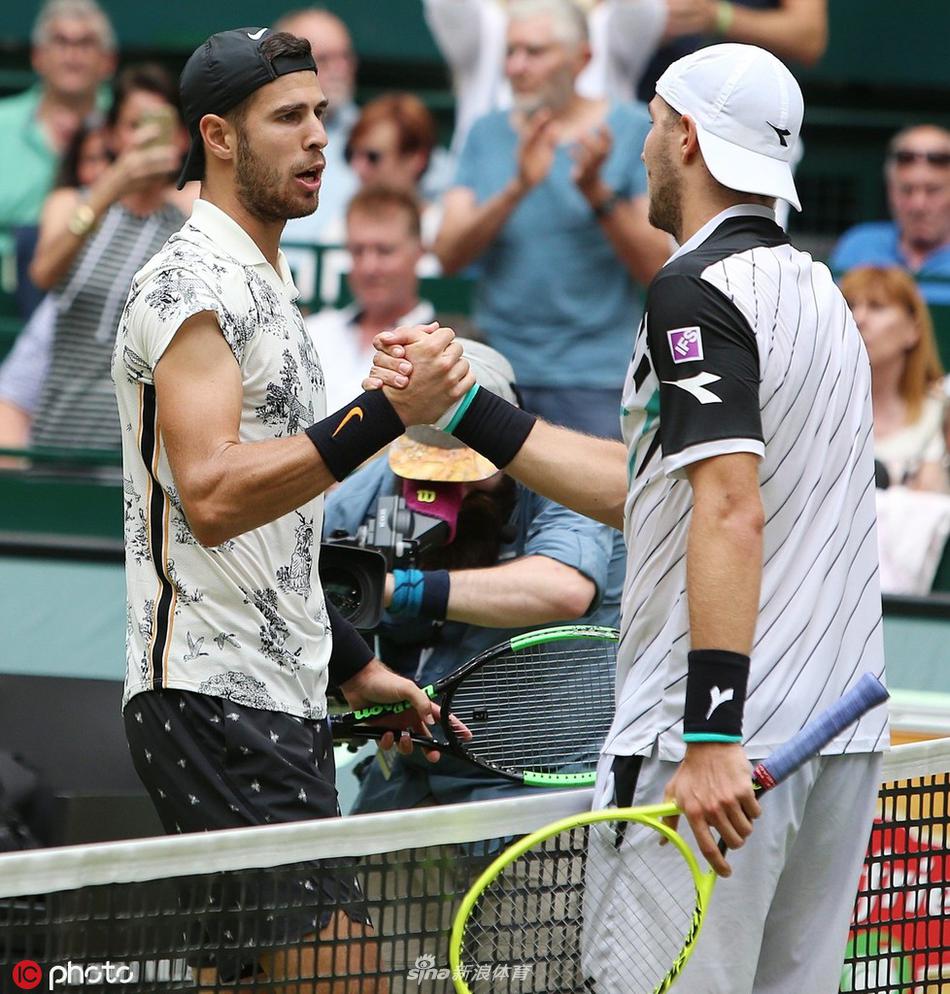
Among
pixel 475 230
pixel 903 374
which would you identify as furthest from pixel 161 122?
pixel 903 374

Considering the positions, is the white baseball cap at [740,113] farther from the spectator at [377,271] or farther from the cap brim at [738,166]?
the spectator at [377,271]

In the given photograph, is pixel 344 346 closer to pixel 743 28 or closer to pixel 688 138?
pixel 743 28

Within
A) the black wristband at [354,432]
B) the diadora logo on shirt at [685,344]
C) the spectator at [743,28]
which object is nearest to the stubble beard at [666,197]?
the diadora logo on shirt at [685,344]

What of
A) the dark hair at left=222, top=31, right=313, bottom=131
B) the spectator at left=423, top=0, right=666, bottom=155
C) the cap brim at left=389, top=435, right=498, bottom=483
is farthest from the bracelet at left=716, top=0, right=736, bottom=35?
the dark hair at left=222, top=31, right=313, bottom=131

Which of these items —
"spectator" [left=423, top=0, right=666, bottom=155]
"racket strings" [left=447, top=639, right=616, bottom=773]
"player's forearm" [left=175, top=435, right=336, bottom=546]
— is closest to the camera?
"player's forearm" [left=175, top=435, right=336, bottom=546]

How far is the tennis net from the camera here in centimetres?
241

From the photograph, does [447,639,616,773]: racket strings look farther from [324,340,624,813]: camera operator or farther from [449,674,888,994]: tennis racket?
[449,674,888,994]: tennis racket

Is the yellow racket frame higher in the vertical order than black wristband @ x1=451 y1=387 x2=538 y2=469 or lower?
lower

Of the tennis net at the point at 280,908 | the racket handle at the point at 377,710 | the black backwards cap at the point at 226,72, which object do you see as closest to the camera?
the tennis net at the point at 280,908

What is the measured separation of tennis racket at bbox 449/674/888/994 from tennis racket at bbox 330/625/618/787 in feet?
2.65

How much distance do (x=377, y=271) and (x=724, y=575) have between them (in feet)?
14.5

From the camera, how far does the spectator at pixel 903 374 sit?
21.3 feet

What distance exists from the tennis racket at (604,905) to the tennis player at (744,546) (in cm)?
1

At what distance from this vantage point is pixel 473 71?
7.31m
